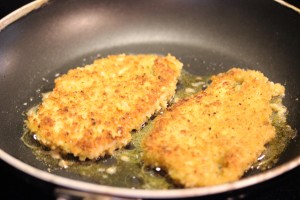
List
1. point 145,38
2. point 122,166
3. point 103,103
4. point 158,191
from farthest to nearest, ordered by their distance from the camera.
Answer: point 145,38, point 103,103, point 122,166, point 158,191

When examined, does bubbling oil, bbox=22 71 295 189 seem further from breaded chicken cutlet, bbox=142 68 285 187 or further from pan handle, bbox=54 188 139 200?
pan handle, bbox=54 188 139 200

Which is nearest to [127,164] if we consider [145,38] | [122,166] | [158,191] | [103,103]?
[122,166]

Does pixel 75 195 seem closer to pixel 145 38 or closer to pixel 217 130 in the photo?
pixel 217 130

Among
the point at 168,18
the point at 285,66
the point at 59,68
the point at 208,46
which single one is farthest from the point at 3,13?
the point at 285,66

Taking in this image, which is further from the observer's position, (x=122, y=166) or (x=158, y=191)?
(x=122, y=166)

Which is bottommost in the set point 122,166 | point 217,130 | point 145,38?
point 122,166

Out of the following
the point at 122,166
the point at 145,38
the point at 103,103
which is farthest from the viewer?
the point at 145,38
